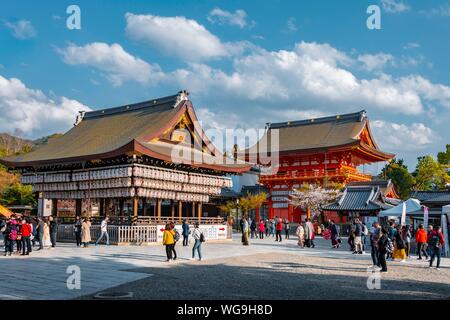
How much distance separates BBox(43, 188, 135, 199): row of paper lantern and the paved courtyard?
7.23 metres

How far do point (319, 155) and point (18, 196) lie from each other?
35773 millimetres

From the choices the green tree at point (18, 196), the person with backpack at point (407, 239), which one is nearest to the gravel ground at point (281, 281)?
the person with backpack at point (407, 239)

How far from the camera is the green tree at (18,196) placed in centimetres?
5341

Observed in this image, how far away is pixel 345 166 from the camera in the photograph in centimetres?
5512

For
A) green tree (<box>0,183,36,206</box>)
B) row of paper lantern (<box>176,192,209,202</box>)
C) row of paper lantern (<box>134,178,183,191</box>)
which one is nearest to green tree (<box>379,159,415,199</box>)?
row of paper lantern (<box>176,192,209,202</box>)

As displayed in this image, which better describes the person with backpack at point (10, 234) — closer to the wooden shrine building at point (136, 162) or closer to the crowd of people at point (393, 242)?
the wooden shrine building at point (136, 162)

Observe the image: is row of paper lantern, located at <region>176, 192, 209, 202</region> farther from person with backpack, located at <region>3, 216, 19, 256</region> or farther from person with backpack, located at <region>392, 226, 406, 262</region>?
person with backpack, located at <region>392, 226, 406, 262</region>

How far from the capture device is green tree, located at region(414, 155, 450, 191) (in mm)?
65438

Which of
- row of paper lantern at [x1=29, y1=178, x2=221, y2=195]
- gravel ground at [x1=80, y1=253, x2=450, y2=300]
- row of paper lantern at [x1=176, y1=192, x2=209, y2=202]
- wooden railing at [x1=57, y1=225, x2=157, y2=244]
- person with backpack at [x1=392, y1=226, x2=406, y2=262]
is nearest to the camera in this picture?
gravel ground at [x1=80, y1=253, x2=450, y2=300]

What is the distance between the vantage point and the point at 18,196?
54.1 meters

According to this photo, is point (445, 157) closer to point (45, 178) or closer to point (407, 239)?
point (407, 239)
